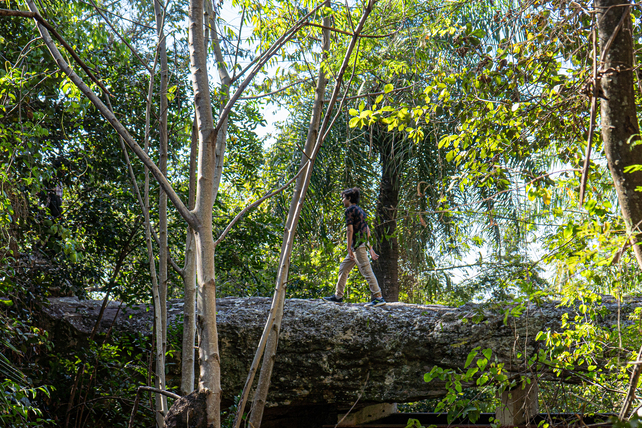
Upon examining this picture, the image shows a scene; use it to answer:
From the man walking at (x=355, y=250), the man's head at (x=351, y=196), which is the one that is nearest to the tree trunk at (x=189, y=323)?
the man walking at (x=355, y=250)

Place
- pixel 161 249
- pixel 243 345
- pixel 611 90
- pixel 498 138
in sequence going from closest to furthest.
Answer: pixel 611 90, pixel 498 138, pixel 161 249, pixel 243 345

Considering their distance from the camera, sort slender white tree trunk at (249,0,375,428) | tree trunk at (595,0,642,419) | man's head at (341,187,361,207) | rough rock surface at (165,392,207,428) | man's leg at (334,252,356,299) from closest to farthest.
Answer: rough rock surface at (165,392,207,428)
slender white tree trunk at (249,0,375,428)
tree trunk at (595,0,642,419)
man's head at (341,187,361,207)
man's leg at (334,252,356,299)

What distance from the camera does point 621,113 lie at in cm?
202

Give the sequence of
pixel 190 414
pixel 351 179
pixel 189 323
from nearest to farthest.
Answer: pixel 190 414 < pixel 189 323 < pixel 351 179

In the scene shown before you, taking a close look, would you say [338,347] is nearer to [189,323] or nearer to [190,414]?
[189,323]

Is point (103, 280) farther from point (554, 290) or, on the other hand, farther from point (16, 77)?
point (554, 290)

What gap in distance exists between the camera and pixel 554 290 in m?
2.26

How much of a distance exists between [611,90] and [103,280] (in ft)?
18.3

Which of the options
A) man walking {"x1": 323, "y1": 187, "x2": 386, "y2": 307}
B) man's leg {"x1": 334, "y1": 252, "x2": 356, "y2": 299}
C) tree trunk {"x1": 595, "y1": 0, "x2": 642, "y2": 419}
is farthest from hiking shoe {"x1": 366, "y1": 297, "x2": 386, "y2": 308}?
tree trunk {"x1": 595, "y1": 0, "x2": 642, "y2": 419}

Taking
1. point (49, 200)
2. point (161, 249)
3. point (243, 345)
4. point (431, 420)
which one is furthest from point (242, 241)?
point (431, 420)

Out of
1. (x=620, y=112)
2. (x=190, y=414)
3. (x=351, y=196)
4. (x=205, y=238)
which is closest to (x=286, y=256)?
(x=205, y=238)

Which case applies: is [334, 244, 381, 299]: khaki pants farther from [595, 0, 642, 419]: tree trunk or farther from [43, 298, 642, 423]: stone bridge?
[595, 0, 642, 419]: tree trunk

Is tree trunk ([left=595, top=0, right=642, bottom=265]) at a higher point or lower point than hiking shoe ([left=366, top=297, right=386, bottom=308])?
higher

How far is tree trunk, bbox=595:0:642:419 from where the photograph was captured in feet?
6.44
